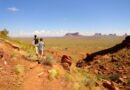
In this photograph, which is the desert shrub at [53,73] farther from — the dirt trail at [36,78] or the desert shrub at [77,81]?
the desert shrub at [77,81]

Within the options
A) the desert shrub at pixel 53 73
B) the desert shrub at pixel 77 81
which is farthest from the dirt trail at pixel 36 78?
the desert shrub at pixel 77 81

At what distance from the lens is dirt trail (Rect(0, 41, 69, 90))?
437 inches

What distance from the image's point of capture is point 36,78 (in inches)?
458

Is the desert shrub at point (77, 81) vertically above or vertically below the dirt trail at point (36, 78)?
below

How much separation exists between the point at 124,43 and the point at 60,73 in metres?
21.3

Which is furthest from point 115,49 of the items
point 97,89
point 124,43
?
point 97,89

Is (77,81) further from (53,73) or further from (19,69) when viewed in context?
(19,69)

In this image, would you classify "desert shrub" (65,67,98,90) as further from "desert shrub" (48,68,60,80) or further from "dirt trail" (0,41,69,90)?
"dirt trail" (0,41,69,90)

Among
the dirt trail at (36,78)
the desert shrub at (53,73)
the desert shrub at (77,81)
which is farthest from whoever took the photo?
the desert shrub at (77,81)

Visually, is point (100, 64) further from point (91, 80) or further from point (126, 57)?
point (91, 80)

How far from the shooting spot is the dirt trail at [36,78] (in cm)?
1110

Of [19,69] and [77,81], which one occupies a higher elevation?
[19,69]

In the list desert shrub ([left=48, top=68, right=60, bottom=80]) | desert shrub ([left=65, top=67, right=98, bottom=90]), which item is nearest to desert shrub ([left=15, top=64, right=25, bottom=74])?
desert shrub ([left=48, top=68, right=60, bottom=80])

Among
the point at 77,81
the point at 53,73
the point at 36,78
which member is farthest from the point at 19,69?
the point at 77,81
